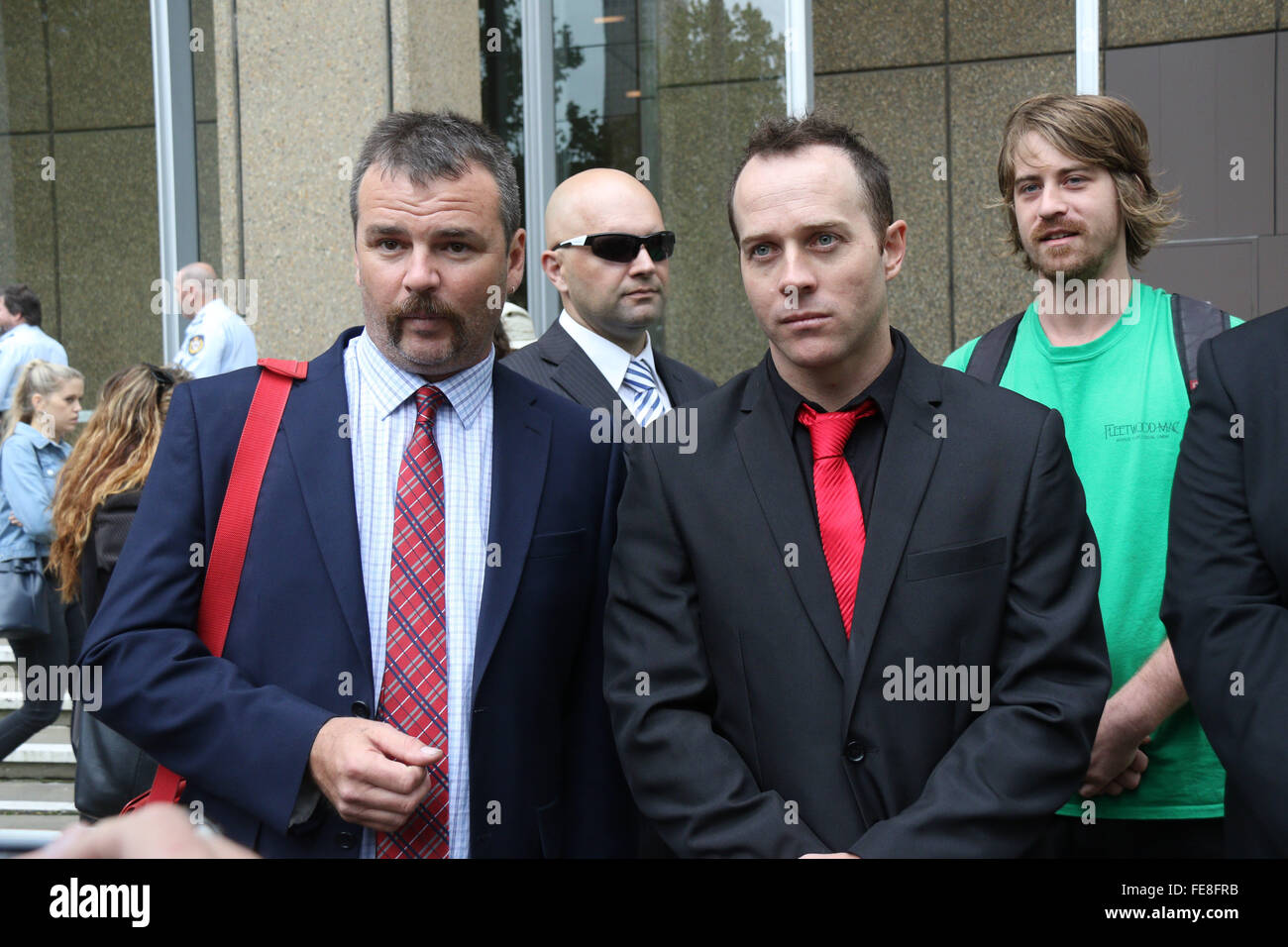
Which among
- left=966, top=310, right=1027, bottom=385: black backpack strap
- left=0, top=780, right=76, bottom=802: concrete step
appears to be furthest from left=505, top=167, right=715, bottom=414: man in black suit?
left=0, top=780, right=76, bottom=802: concrete step

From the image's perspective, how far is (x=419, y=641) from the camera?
2.20 metres

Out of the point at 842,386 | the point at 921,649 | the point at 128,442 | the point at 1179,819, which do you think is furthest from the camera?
the point at 128,442

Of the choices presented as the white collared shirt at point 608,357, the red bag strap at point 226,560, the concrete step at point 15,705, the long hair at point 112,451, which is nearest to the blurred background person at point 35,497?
the concrete step at point 15,705

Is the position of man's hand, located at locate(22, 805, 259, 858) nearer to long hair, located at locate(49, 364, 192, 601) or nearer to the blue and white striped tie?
the blue and white striped tie

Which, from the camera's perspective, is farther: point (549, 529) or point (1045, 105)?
point (1045, 105)

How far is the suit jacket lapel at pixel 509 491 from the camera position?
7.27 feet

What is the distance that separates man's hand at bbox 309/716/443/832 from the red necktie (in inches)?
30.8

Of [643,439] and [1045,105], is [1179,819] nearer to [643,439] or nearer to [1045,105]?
[643,439]

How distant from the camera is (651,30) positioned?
24.6 feet

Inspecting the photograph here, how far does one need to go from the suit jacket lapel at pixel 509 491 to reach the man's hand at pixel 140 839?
1499 mm

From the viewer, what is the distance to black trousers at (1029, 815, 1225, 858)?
2.67 metres
